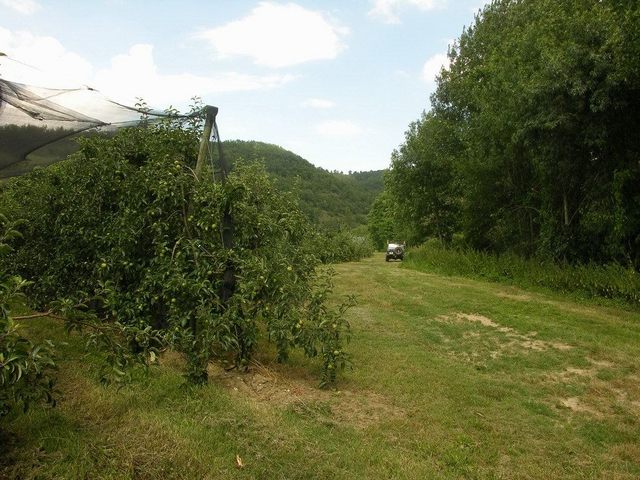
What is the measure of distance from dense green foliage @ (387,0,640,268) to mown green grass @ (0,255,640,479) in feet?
17.7

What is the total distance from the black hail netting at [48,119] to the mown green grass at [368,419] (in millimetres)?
2041

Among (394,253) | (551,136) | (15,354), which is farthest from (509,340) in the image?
(394,253)

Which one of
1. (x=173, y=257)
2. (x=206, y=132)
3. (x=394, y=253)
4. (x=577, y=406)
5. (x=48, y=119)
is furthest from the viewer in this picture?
(x=394, y=253)

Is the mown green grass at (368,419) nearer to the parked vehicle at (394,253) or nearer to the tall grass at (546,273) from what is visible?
the tall grass at (546,273)

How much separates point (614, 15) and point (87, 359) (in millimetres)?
11658

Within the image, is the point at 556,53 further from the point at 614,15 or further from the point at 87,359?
the point at 87,359

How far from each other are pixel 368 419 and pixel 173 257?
8.22 ft

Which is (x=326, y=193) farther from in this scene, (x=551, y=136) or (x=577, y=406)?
(x=577, y=406)

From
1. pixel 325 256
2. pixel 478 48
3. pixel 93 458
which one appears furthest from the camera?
pixel 478 48

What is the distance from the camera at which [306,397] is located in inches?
186

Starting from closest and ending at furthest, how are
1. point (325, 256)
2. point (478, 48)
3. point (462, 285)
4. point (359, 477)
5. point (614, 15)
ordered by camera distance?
1. point (359, 477)
2. point (325, 256)
3. point (614, 15)
4. point (462, 285)
5. point (478, 48)

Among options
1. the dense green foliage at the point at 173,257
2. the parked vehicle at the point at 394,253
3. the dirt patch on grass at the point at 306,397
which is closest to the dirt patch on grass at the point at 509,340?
the dirt patch on grass at the point at 306,397

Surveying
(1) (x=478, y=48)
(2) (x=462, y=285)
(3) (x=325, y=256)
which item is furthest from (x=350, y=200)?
(3) (x=325, y=256)

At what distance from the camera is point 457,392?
5203 millimetres
